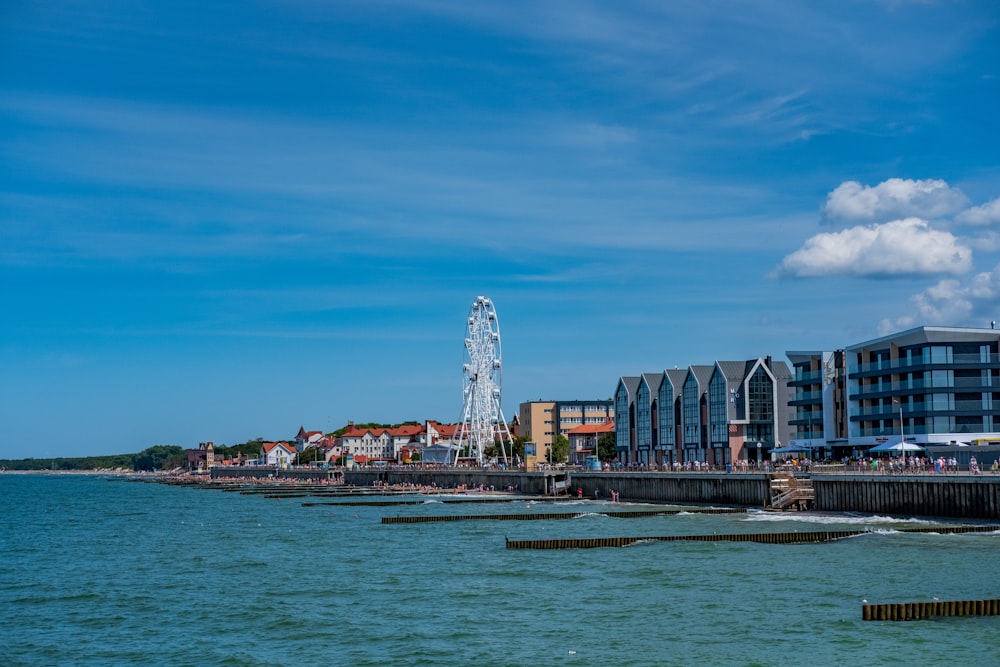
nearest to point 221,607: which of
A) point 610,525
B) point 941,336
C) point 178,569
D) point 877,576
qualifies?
point 178,569

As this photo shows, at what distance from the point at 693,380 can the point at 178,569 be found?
8827 cm

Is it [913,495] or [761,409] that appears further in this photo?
[761,409]

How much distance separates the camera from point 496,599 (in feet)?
115

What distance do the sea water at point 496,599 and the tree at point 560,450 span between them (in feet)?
386

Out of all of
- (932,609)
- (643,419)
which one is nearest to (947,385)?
(643,419)

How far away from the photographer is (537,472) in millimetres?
108125

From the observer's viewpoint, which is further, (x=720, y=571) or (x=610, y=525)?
(x=610, y=525)

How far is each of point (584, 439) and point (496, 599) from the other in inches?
5817

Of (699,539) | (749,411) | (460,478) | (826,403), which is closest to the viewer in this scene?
(699,539)

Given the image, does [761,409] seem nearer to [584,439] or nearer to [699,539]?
[584,439]

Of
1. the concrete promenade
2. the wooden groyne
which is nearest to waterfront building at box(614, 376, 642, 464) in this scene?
the concrete promenade

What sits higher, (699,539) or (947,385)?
(947,385)

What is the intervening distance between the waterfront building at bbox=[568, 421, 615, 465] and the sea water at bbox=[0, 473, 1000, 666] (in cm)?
11178

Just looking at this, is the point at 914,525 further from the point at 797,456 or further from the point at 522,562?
the point at 797,456
